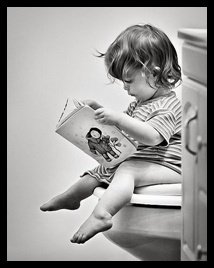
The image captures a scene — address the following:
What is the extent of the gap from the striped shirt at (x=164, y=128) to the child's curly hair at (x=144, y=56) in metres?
0.05

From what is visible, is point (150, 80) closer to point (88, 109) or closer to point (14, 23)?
point (88, 109)

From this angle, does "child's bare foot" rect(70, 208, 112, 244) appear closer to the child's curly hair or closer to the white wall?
the white wall

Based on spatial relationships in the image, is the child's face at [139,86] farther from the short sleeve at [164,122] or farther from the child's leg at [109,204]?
the child's leg at [109,204]

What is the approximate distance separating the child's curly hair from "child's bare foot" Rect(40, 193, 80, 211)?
33 centimetres

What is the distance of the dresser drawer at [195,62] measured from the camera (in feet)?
4.42

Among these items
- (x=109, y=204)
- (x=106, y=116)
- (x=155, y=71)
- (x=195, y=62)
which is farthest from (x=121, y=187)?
(x=195, y=62)

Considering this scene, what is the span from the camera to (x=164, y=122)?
1.72m

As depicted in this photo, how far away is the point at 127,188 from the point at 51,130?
0.34 metres

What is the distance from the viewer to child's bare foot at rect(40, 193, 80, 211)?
187cm

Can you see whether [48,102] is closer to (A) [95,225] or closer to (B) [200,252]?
(A) [95,225]

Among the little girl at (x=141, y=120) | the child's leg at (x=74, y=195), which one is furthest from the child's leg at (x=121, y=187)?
the child's leg at (x=74, y=195)
